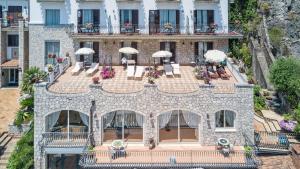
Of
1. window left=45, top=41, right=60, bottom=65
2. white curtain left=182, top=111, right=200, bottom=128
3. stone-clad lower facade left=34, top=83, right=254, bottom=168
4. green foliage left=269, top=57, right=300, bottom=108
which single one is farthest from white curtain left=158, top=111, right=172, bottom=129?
window left=45, top=41, right=60, bottom=65

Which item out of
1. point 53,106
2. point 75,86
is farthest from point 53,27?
point 53,106

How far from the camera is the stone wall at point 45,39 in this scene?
142ft

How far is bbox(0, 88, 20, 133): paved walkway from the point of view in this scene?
41.2m

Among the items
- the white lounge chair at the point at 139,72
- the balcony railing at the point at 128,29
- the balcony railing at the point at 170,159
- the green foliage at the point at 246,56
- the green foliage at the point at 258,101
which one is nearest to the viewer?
the balcony railing at the point at 170,159

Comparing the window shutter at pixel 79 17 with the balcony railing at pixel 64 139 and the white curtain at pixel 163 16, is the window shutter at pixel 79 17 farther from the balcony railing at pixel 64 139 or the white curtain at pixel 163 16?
the balcony railing at pixel 64 139

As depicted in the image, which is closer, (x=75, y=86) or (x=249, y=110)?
(x=249, y=110)

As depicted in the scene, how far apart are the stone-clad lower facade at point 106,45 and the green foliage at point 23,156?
527 inches

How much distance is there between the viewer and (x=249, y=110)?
30734mm

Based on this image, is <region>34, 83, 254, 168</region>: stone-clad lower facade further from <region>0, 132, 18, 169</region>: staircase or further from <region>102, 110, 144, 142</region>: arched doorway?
<region>0, 132, 18, 169</region>: staircase

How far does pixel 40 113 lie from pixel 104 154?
20.4 feet

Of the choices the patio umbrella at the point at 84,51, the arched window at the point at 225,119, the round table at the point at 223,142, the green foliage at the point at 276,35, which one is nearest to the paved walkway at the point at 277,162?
the round table at the point at 223,142

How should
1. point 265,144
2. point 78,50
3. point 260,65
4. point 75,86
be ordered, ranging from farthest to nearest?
point 260,65
point 78,50
point 75,86
point 265,144

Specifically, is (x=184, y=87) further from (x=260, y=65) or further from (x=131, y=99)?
(x=260, y=65)

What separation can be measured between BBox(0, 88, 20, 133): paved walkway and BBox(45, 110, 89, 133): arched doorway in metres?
11.1
